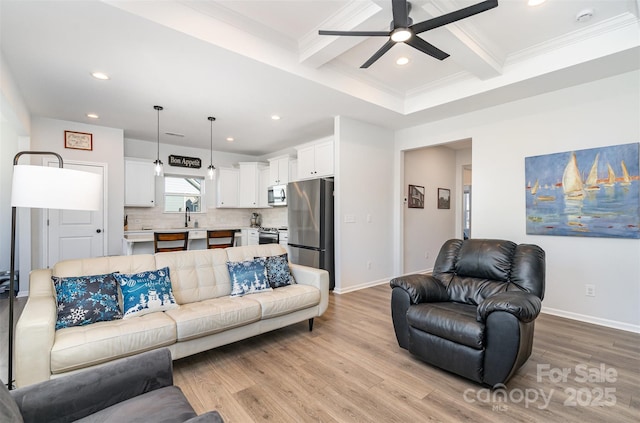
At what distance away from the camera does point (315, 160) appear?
200 inches

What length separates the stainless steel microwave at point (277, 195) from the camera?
Result: 19.9 ft

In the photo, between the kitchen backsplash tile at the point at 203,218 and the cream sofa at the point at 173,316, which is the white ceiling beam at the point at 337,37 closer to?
the cream sofa at the point at 173,316

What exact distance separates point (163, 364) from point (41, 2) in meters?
2.55

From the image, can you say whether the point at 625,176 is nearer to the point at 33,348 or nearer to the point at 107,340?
the point at 107,340

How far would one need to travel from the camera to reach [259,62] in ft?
9.53

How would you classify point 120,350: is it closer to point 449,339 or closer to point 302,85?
point 449,339

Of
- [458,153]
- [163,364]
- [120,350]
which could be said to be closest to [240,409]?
[163,364]

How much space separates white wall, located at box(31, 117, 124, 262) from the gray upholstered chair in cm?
451

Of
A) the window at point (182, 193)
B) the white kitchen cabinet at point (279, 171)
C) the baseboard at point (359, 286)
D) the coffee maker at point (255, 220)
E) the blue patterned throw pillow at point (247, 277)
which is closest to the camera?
the blue patterned throw pillow at point (247, 277)

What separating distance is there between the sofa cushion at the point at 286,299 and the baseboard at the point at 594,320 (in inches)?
112

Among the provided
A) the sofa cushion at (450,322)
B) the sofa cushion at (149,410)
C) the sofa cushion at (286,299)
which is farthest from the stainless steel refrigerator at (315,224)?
the sofa cushion at (149,410)

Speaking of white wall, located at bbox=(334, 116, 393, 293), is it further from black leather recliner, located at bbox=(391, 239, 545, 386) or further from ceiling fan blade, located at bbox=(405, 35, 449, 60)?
ceiling fan blade, located at bbox=(405, 35, 449, 60)

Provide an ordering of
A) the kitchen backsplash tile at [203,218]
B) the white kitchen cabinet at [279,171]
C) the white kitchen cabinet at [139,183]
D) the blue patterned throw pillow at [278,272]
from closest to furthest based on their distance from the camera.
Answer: the blue patterned throw pillow at [278,272], the white kitchen cabinet at [139,183], the kitchen backsplash tile at [203,218], the white kitchen cabinet at [279,171]

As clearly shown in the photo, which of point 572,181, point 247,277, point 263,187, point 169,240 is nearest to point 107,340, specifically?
point 247,277
